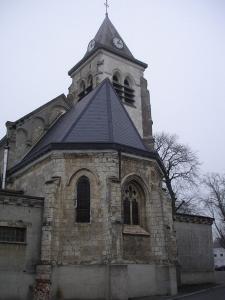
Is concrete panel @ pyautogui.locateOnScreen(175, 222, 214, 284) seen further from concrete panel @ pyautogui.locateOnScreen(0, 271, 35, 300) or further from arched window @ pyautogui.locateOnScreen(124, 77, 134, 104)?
arched window @ pyautogui.locateOnScreen(124, 77, 134, 104)

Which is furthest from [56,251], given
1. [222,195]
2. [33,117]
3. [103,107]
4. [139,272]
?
[222,195]

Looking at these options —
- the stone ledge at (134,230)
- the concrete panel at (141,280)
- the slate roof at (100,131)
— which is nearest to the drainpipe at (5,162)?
the slate roof at (100,131)

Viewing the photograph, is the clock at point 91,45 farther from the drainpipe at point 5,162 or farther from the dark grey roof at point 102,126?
the drainpipe at point 5,162

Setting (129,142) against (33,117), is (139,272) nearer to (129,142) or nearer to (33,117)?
(129,142)

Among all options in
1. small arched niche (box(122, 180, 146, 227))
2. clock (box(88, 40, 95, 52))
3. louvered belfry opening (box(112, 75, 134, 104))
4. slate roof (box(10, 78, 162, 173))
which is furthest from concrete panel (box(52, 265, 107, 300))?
clock (box(88, 40, 95, 52))

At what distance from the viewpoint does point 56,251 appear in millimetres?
14258

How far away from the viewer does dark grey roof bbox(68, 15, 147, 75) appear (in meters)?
31.8

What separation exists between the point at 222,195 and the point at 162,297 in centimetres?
2623

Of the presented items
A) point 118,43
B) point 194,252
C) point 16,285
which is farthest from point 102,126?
point 118,43

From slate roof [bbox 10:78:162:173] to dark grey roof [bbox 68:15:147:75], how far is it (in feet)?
41.8

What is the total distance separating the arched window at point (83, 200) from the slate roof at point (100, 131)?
1.63 metres

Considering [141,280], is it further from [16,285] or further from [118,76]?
[118,76]

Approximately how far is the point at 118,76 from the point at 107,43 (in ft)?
13.5

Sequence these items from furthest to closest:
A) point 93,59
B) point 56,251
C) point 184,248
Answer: point 93,59
point 184,248
point 56,251
